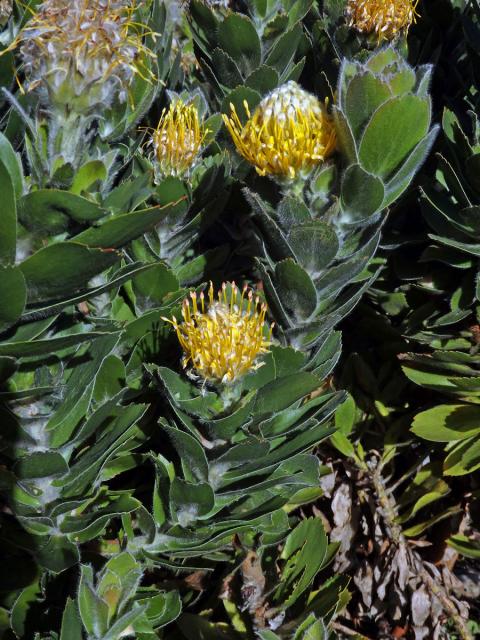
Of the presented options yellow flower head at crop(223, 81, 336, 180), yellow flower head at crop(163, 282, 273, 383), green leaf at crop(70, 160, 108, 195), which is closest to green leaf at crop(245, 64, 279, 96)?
yellow flower head at crop(223, 81, 336, 180)

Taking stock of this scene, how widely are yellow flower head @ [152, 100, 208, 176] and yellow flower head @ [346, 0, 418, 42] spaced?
1.67 ft

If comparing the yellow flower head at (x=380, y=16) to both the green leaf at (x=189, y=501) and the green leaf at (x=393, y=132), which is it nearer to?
the green leaf at (x=393, y=132)

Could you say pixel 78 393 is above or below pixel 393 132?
below

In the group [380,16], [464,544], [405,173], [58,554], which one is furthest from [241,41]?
[464,544]

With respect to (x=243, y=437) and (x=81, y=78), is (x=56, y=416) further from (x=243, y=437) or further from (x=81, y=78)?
(x=81, y=78)

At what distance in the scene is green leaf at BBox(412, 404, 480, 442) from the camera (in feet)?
5.89

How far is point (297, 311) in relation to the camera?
135 cm

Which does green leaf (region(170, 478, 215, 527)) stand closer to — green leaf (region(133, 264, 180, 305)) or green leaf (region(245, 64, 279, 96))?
green leaf (region(133, 264, 180, 305))

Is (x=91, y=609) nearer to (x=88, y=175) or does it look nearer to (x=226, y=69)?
(x=88, y=175)

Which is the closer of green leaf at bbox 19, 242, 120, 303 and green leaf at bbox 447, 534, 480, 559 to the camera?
green leaf at bbox 19, 242, 120, 303

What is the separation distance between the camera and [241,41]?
5.29 ft

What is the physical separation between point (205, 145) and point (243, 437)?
64 cm

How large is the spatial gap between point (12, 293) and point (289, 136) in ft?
1.89

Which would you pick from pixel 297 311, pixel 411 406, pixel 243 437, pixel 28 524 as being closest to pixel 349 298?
Answer: pixel 297 311
